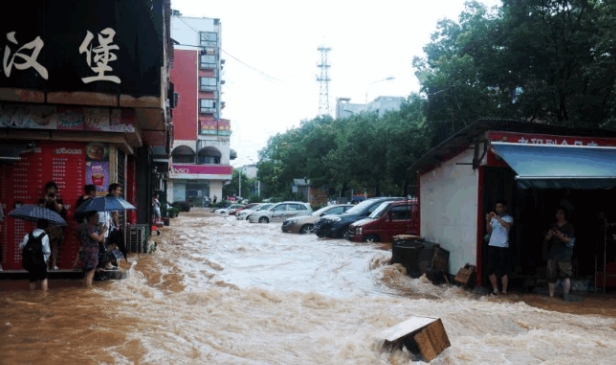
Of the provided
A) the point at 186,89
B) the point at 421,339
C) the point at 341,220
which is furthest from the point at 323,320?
the point at 186,89

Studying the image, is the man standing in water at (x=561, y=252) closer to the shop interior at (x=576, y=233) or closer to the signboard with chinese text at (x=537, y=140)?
the shop interior at (x=576, y=233)

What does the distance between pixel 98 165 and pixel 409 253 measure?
6838 mm

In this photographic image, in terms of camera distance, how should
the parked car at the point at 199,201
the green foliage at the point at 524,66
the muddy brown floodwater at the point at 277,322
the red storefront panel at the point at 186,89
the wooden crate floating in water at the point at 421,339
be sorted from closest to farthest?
the wooden crate floating in water at the point at 421,339, the muddy brown floodwater at the point at 277,322, the green foliage at the point at 524,66, the red storefront panel at the point at 186,89, the parked car at the point at 199,201

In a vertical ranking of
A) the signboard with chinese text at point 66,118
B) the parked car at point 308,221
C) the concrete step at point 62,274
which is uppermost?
the signboard with chinese text at point 66,118

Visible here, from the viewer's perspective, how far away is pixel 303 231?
81.4 feet

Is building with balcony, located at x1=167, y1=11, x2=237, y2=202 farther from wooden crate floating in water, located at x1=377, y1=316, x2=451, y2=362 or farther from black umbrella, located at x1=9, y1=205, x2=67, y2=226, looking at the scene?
wooden crate floating in water, located at x1=377, y1=316, x2=451, y2=362

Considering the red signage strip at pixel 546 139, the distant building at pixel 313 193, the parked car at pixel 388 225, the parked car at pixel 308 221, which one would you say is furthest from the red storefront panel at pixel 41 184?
the distant building at pixel 313 193

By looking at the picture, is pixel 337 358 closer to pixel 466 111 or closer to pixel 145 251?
pixel 145 251

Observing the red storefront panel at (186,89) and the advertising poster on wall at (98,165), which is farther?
the red storefront panel at (186,89)

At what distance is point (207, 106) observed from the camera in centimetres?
6981

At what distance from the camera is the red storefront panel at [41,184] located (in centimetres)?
1104

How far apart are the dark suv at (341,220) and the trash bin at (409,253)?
28.8ft

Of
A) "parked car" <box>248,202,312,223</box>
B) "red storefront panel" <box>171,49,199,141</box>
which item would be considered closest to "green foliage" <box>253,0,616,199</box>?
Answer: "parked car" <box>248,202,312,223</box>

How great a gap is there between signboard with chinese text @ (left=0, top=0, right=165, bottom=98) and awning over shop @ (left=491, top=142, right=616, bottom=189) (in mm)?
6792
